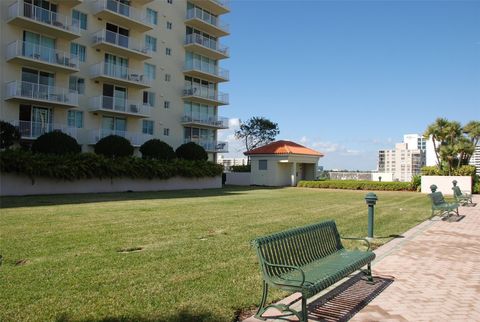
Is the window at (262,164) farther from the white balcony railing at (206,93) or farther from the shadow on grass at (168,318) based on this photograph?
the shadow on grass at (168,318)

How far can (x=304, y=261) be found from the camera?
5.80 m

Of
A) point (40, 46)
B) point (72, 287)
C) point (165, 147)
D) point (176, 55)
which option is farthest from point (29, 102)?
point (72, 287)

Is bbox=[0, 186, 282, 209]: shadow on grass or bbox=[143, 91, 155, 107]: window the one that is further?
bbox=[143, 91, 155, 107]: window

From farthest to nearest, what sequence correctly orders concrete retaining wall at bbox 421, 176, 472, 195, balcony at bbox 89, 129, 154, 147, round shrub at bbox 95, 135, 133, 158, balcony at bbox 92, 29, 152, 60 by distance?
1. balcony at bbox 92, 29, 152, 60
2. balcony at bbox 89, 129, 154, 147
3. concrete retaining wall at bbox 421, 176, 472, 195
4. round shrub at bbox 95, 135, 133, 158

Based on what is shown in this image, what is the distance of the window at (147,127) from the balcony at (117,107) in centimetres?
135

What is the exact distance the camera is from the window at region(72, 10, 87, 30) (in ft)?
109

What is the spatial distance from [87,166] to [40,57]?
9.04 meters

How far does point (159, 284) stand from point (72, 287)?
3.81 feet

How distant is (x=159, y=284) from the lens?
19.8ft

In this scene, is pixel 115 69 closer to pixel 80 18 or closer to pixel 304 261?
pixel 80 18

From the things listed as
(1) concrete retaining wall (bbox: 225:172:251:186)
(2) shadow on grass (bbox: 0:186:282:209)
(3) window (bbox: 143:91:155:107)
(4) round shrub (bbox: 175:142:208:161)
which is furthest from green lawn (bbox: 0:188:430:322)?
(1) concrete retaining wall (bbox: 225:172:251:186)

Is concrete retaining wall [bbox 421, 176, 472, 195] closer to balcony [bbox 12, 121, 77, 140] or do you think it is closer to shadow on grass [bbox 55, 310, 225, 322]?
balcony [bbox 12, 121, 77, 140]

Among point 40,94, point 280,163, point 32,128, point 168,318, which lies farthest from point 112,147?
point 168,318

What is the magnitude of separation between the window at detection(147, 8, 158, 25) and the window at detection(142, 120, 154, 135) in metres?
9.47
